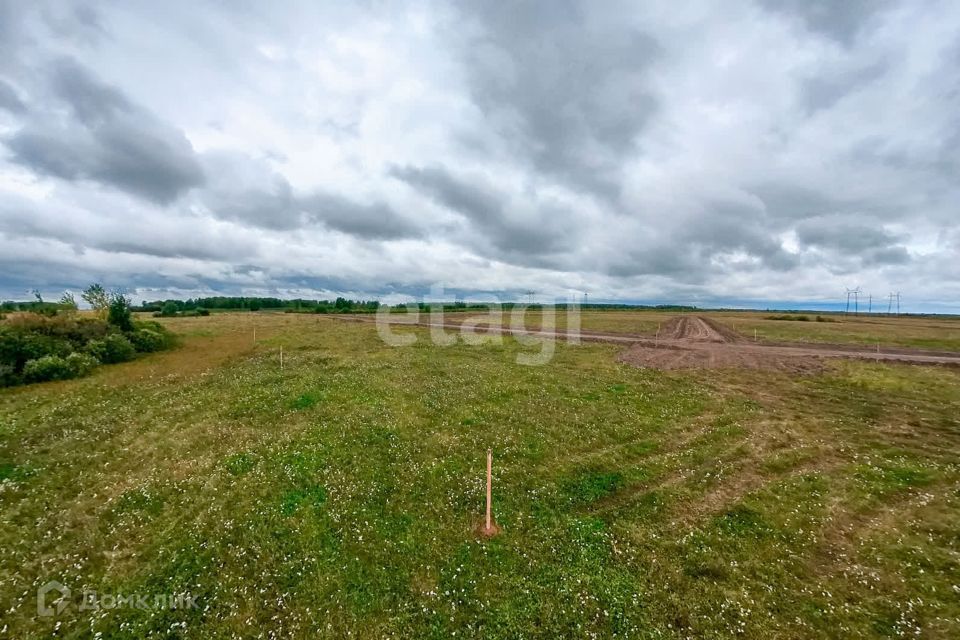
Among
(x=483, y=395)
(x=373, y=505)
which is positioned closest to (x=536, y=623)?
(x=373, y=505)

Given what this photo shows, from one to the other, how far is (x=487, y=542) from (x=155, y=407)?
2090cm

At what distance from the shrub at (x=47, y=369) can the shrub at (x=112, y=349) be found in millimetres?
4076

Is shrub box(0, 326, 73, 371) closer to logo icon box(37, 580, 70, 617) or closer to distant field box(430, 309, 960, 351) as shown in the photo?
logo icon box(37, 580, 70, 617)

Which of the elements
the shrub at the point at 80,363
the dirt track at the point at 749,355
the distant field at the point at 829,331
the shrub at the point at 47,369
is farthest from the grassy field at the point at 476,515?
the distant field at the point at 829,331

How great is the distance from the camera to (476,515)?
38.9 feet

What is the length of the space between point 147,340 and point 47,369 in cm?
1251

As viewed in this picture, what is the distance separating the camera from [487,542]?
34.8 feet

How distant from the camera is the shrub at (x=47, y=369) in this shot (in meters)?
26.4

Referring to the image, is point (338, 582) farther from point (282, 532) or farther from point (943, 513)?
point (943, 513)
